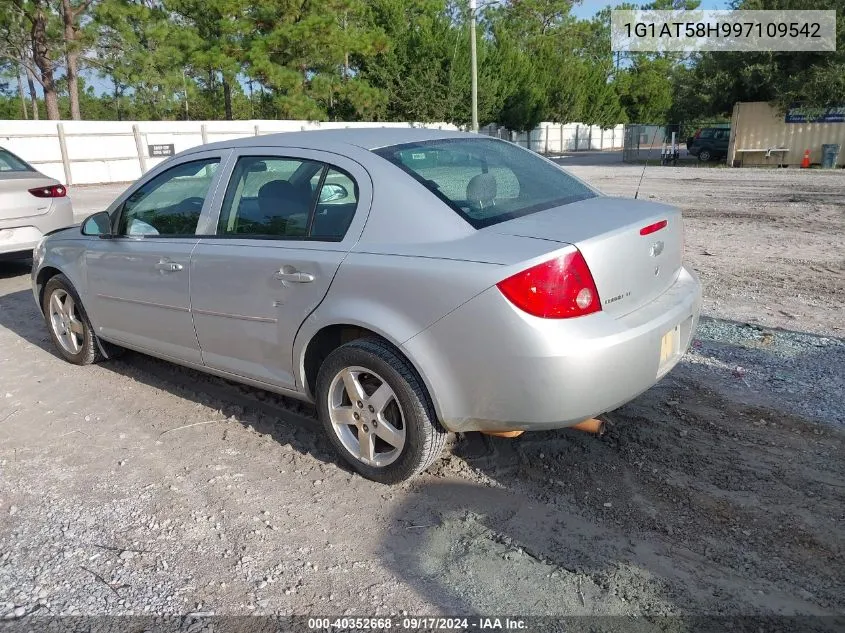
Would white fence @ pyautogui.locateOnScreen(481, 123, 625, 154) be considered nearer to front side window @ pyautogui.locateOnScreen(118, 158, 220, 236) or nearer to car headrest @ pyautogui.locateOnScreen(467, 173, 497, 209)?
front side window @ pyautogui.locateOnScreen(118, 158, 220, 236)

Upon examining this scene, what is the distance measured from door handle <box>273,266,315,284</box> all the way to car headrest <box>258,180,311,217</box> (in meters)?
0.33

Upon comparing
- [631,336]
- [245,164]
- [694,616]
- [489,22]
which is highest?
[489,22]

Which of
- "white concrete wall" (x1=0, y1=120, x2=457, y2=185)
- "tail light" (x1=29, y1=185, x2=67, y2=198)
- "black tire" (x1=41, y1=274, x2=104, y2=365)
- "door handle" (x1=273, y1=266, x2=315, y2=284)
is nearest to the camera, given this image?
"door handle" (x1=273, y1=266, x2=315, y2=284)

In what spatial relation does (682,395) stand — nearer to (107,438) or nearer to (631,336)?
(631,336)

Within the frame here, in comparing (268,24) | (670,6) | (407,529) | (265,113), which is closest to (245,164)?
(407,529)

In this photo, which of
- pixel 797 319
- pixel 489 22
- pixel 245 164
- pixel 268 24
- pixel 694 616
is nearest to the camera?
pixel 694 616

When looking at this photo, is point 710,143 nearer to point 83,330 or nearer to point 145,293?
point 83,330

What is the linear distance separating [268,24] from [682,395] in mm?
31516

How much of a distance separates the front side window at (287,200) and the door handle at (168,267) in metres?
0.35

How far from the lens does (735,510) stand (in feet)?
9.97

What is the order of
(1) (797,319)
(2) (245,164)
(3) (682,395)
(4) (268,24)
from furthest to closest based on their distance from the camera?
(4) (268,24) → (1) (797,319) → (3) (682,395) → (2) (245,164)

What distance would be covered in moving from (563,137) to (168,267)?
171 ft

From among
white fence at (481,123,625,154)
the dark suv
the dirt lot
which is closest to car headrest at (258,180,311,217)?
the dirt lot

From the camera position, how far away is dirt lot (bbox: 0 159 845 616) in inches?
103
